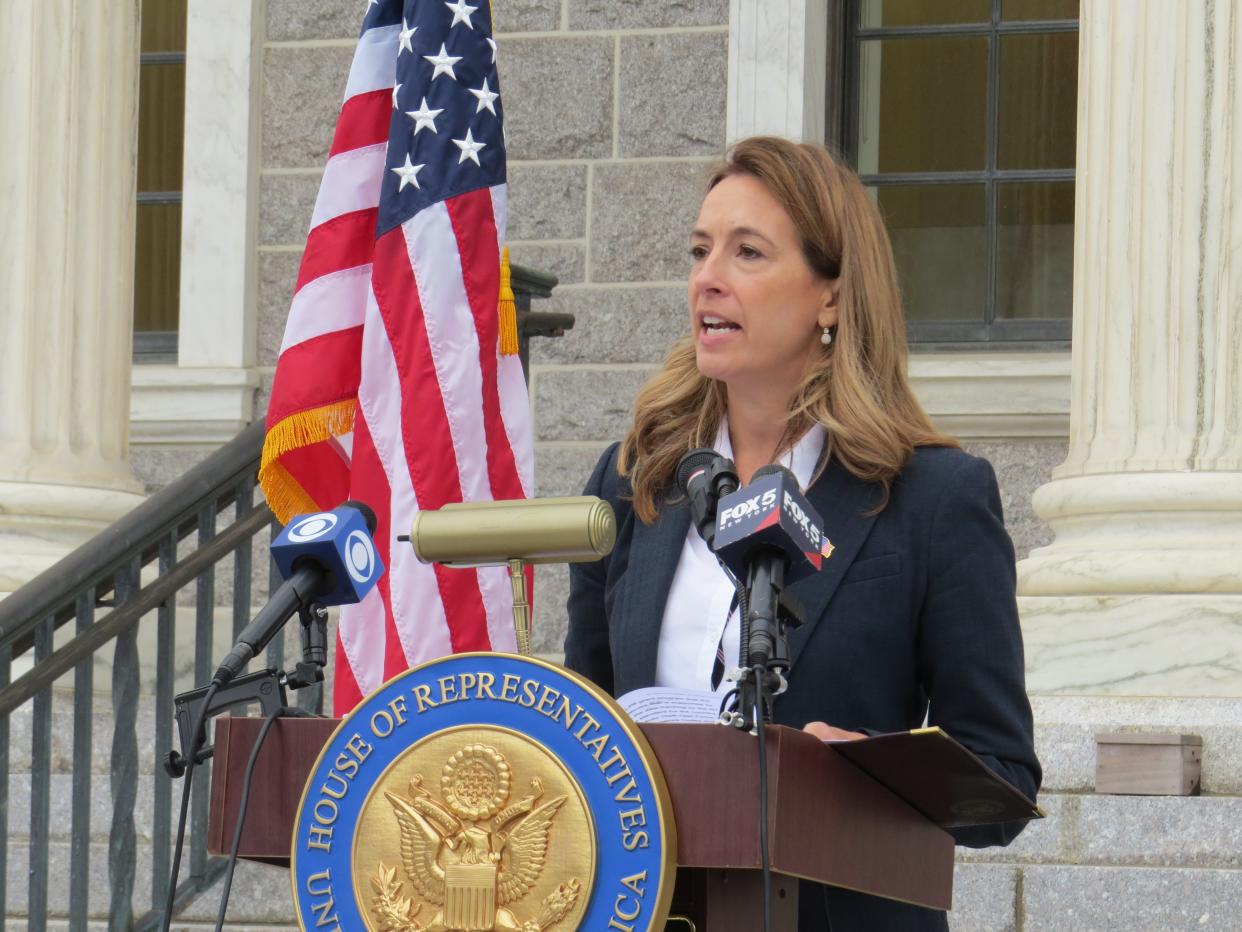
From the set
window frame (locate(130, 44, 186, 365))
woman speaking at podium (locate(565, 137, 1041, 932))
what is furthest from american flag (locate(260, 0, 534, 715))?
window frame (locate(130, 44, 186, 365))

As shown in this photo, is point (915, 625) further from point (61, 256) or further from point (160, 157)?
point (160, 157)

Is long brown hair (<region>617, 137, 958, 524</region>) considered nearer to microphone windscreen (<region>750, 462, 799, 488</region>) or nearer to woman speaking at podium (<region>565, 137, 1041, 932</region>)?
woman speaking at podium (<region>565, 137, 1041, 932</region>)

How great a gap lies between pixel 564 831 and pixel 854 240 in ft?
3.52

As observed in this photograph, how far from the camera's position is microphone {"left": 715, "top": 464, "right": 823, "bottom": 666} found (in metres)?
2.13

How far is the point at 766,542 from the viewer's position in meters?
2.16

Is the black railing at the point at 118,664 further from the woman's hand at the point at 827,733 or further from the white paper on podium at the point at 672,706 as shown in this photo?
the woman's hand at the point at 827,733

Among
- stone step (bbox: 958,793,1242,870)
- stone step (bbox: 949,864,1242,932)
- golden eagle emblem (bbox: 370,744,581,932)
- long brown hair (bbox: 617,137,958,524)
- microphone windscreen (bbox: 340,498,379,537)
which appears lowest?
stone step (bbox: 949,864,1242,932)

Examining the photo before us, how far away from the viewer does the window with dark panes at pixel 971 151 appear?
7.59m

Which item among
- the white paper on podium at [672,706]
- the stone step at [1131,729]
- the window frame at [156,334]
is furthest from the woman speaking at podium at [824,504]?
the window frame at [156,334]

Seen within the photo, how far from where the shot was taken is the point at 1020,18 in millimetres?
7664

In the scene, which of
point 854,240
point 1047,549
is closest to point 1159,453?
point 1047,549

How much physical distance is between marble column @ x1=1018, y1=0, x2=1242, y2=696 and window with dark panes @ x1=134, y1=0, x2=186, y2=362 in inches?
158

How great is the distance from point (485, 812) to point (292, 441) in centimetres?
302

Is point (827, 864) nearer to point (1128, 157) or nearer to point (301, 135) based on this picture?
point (1128, 157)
